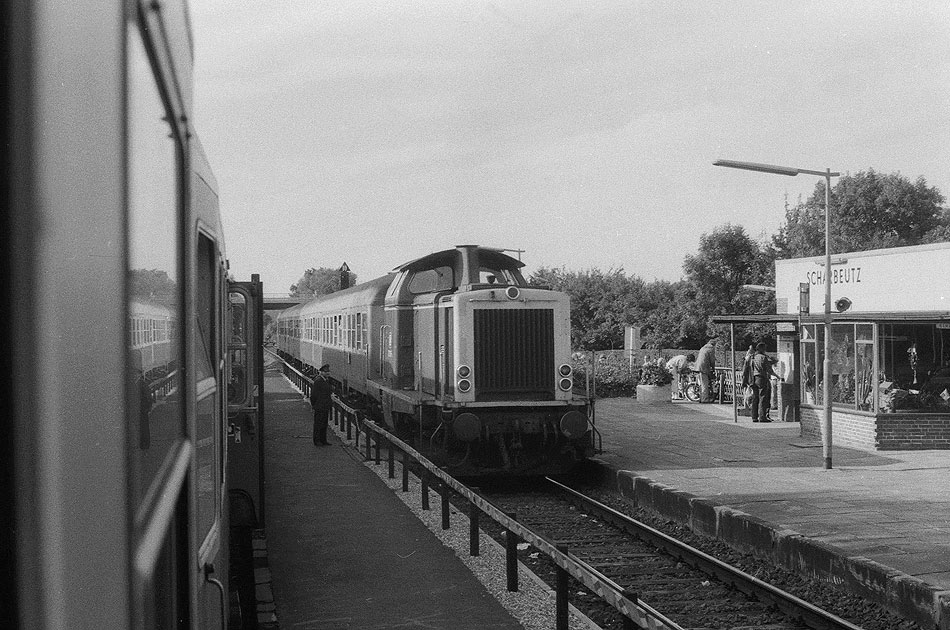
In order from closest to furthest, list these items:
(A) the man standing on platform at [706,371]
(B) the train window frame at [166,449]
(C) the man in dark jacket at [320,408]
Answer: (B) the train window frame at [166,449], (C) the man in dark jacket at [320,408], (A) the man standing on platform at [706,371]

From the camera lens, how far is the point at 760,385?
2100 cm

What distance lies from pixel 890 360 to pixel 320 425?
9.61 m

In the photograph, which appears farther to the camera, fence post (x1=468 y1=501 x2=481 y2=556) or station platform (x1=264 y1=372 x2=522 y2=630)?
fence post (x1=468 y1=501 x2=481 y2=556)

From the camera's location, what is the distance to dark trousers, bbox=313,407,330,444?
55.7ft

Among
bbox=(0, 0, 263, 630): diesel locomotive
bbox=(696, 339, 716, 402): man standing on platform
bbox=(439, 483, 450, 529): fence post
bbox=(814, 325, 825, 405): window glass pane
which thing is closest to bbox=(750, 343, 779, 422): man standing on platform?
bbox=(814, 325, 825, 405): window glass pane

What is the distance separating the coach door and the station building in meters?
8.59

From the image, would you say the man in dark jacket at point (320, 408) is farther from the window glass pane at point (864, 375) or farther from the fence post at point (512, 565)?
the fence post at point (512, 565)

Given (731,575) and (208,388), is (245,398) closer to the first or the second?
(731,575)

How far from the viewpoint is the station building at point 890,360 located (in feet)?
54.1

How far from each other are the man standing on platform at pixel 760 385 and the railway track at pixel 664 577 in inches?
363

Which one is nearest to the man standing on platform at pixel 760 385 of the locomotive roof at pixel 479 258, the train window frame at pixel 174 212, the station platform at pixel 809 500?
the station platform at pixel 809 500

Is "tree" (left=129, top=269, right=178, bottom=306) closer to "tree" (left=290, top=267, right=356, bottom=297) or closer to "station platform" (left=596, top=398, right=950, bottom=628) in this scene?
"station platform" (left=596, top=398, right=950, bottom=628)

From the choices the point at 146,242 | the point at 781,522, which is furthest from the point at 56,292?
the point at 781,522

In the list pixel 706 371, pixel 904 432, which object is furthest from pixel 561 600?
pixel 706 371
